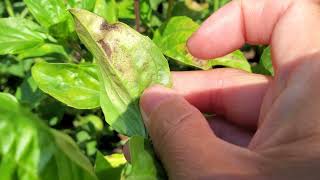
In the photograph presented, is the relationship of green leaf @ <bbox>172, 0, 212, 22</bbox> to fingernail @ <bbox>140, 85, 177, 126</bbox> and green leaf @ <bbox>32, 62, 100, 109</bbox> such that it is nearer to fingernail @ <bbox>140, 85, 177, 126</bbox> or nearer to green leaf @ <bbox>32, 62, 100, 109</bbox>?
green leaf @ <bbox>32, 62, 100, 109</bbox>

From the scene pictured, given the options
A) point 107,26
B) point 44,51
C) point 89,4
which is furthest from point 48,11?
point 107,26

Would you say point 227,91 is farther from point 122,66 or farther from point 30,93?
Answer: point 30,93

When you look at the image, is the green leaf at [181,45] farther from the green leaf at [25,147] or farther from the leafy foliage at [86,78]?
the green leaf at [25,147]

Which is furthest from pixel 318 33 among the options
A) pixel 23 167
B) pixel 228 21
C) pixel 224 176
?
pixel 23 167

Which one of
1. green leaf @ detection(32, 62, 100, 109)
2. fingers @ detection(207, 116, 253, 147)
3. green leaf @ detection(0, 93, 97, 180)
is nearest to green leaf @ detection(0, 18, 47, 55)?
green leaf @ detection(32, 62, 100, 109)

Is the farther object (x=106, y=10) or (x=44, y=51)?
(x=44, y=51)

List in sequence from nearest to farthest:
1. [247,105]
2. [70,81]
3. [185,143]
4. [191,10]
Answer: [185,143] < [247,105] < [70,81] < [191,10]

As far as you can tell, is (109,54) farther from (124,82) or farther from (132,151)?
(132,151)
